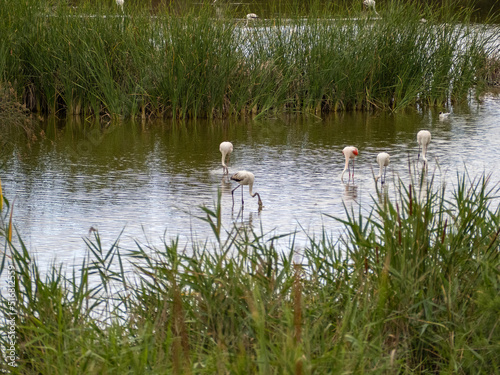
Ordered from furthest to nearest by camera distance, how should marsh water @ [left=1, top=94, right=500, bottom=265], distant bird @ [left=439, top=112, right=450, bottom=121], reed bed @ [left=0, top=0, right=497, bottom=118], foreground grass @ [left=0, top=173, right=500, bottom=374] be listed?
distant bird @ [left=439, top=112, right=450, bottom=121], reed bed @ [left=0, top=0, right=497, bottom=118], marsh water @ [left=1, top=94, right=500, bottom=265], foreground grass @ [left=0, top=173, right=500, bottom=374]

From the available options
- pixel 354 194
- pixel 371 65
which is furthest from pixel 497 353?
pixel 371 65

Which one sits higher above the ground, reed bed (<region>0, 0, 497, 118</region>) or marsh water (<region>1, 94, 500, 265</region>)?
reed bed (<region>0, 0, 497, 118</region>)

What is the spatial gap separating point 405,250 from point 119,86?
24.4 ft

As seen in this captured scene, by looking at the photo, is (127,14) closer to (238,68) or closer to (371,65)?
(238,68)

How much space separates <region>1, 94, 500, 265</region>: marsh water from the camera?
17.4 feet

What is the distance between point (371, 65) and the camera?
35.3 feet

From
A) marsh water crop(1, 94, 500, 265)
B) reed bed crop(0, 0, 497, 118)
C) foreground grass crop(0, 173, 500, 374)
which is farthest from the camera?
reed bed crop(0, 0, 497, 118)

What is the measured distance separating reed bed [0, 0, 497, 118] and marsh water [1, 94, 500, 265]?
0.34 metres

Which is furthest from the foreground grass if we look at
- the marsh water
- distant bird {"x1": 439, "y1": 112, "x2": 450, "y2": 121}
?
distant bird {"x1": 439, "y1": 112, "x2": 450, "y2": 121}

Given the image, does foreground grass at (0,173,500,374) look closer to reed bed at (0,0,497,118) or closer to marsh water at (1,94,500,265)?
marsh water at (1,94,500,265)

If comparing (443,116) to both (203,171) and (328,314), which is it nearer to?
(203,171)

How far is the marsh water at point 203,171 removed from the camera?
5.31 meters

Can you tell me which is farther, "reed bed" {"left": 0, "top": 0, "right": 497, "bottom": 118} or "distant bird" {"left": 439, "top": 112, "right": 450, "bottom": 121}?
"distant bird" {"left": 439, "top": 112, "right": 450, "bottom": 121}

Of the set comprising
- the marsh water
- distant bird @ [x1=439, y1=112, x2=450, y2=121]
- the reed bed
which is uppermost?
the reed bed
